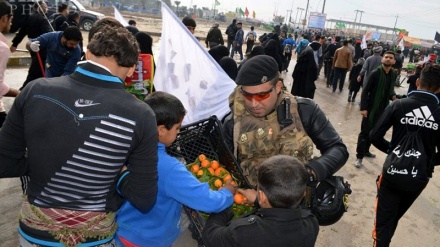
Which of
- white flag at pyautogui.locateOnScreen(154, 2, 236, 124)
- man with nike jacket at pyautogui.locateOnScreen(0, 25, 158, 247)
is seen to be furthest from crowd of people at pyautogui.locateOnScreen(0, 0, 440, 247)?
white flag at pyautogui.locateOnScreen(154, 2, 236, 124)

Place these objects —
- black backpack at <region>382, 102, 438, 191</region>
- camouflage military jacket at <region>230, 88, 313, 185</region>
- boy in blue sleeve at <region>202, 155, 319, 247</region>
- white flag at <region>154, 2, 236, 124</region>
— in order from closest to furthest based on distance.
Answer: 1. boy in blue sleeve at <region>202, 155, 319, 247</region>
2. camouflage military jacket at <region>230, 88, 313, 185</region>
3. black backpack at <region>382, 102, 438, 191</region>
4. white flag at <region>154, 2, 236, 124</region>

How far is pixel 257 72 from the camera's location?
2.21 meters

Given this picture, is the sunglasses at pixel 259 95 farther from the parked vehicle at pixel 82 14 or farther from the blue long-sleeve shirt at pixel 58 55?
the parked vehicle at pixel 82 14

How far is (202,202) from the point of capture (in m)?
1.69

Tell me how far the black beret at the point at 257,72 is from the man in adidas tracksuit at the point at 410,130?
5.15 ft

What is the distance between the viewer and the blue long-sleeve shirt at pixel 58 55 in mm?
4844


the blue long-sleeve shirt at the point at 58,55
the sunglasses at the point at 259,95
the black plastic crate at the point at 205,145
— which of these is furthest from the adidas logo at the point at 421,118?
the blue long-sleeve shirt at the point at 58,55

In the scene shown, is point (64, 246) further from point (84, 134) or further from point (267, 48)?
point (267, 48)

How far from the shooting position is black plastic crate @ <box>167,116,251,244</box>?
215cm

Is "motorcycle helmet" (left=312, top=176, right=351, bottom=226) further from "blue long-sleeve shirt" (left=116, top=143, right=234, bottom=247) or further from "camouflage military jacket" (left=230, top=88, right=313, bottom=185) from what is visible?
"blue long-sleeve shirt" (left=116, top=143, right=234, bottom=247)

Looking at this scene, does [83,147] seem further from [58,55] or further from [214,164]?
[58,55]

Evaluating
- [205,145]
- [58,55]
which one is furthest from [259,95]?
[58,55]

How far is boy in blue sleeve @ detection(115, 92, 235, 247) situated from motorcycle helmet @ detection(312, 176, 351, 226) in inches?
22.2

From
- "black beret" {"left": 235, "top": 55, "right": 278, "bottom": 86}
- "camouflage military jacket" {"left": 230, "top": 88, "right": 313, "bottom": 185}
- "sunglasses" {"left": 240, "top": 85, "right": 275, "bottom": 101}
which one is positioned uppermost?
"black beret" {"left": 235, "top": 55, "right": 278, "bottom": 86}
